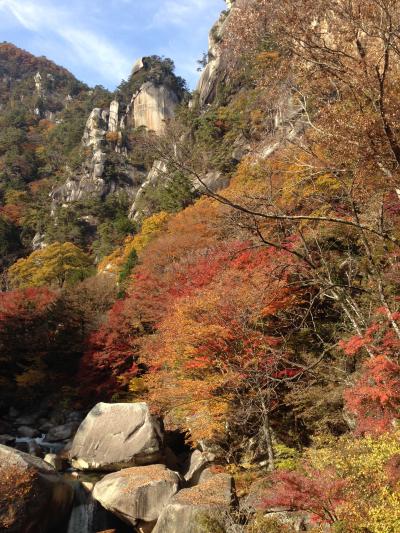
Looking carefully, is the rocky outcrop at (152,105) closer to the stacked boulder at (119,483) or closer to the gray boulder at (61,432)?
the gray boulder at (61,432)

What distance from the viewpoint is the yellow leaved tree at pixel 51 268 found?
39562 millimetres

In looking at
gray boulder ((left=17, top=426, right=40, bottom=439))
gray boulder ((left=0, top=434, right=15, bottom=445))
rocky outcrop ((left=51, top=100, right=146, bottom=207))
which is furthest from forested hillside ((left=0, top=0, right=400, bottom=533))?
rocky outcrop ((left=51, top=100, right=146, bottom=207))

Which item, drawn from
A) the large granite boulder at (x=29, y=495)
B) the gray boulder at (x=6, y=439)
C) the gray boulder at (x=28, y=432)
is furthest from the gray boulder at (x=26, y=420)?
the large granite boulder at (x=29, y=495)

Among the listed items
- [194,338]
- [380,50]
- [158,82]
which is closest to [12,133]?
[158,82]

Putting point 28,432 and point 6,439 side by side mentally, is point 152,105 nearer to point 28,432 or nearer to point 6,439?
point 28,432

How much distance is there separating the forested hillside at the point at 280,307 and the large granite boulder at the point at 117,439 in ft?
2.93

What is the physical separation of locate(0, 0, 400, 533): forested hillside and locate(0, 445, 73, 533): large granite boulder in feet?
12.7

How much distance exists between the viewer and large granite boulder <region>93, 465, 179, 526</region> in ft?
35.3

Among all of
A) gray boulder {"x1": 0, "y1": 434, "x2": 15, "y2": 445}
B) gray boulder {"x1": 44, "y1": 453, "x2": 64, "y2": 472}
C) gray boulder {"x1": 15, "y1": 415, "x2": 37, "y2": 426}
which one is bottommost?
gray boulder {"x1": 15, "y1": 415, "x2": 37, "y2": 426}

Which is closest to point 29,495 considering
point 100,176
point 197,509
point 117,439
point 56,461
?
point 117,439

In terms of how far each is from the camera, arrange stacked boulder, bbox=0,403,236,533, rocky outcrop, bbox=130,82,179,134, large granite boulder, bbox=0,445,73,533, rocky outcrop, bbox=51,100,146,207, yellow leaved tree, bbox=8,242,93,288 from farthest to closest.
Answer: rocky outcrop, bbox=130,82,179,134 → rocky outcrop, bbox=51,100,146,207 → yellow leaved tree, bbox=8,242,93,288 → large granite boulder, bbox=0,445,73,533 → stacked boulder, bbox=0,403,236,533

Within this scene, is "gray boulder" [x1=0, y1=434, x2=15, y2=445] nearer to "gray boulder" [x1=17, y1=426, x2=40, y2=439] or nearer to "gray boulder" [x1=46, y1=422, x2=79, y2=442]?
"gray boulder" [x1=17, y1=426, x2=40, y2=439]

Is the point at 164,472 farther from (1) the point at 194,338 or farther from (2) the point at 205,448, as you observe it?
(1) the point at 194,338

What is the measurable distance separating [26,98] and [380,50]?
117809 millimetres
